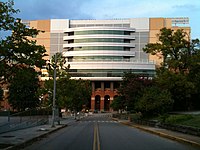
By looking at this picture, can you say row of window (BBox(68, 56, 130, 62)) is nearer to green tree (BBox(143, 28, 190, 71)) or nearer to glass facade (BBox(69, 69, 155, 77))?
glass facade (BBox(69, 69, 155, 77))

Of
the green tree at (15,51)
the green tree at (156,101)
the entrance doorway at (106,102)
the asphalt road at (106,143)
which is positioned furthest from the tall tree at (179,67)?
the entrance doorway at (106,102)

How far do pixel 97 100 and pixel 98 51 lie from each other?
2296 cm

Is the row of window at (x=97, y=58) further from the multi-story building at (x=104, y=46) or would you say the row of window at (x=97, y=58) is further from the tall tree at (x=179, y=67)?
the tall tree at (x=179, y=67)

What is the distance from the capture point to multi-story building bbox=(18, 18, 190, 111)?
461ft

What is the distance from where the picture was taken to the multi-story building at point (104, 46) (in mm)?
140375

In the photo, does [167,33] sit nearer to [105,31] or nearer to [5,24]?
[5,24]

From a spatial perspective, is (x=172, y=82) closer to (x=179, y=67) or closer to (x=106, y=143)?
(x=179, y=67)

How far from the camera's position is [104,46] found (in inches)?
5787

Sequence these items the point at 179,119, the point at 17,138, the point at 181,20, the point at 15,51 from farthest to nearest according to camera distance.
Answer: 1. the point at 181,20
2. the point at 179,119
3. the point at 17,138
4. the point at 15,51

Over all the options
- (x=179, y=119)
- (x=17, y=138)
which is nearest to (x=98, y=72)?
(x=179, y=119)

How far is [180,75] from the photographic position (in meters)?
46.6

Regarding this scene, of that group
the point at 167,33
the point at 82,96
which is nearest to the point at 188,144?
the point at 167,33

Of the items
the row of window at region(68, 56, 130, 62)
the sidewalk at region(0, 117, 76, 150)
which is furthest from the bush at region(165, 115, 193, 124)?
the row of window at region(68, 56, 130, 62)

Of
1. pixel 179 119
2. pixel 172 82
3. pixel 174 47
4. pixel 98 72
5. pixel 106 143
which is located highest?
pixel 98 72
